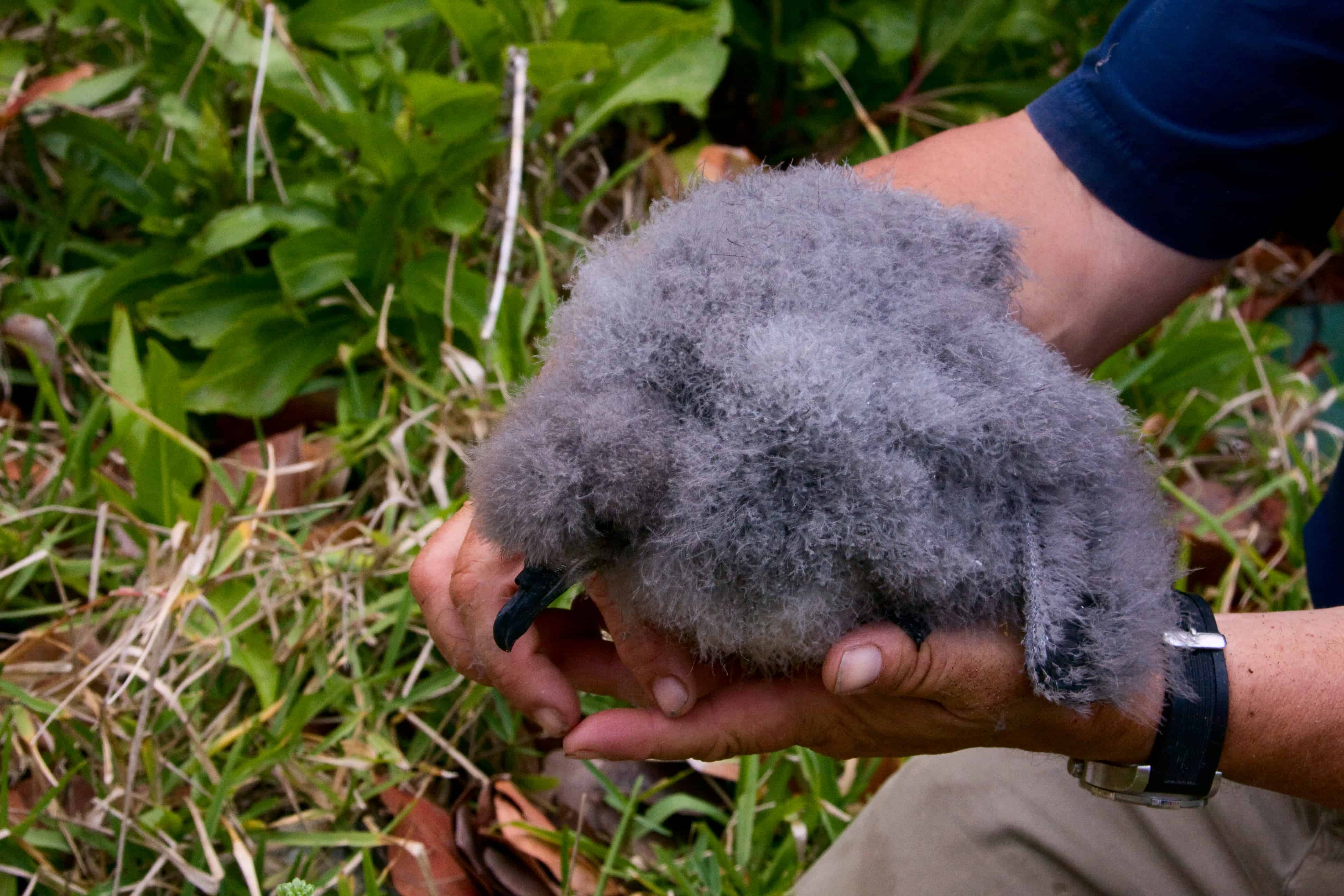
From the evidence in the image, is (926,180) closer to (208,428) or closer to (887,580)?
(887,580)

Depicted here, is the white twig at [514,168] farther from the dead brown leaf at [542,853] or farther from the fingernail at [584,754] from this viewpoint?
the fingernail at [584,754]

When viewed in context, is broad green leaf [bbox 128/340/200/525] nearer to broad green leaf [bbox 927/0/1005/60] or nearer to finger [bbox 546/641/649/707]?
finger [bbox 546/641/649/707]

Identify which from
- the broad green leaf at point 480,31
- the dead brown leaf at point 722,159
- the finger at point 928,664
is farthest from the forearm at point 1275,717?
the broad green leaf at point 480,31

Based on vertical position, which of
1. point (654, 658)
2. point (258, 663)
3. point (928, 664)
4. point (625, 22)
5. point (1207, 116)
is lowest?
point (258, 663)

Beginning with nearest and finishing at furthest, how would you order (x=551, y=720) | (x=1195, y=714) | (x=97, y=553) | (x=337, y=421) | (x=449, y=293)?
(x=1195, y=714) < (x=551, y=720) < (x=97, y=553) < (x=449, y=293) < (x=337, y=421)

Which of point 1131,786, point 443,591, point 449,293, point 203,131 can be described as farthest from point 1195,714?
point 203,131

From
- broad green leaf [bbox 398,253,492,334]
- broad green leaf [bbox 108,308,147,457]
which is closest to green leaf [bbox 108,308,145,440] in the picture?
broad green leaf [bbox 108,308,147,457]

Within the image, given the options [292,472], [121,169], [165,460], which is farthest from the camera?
[121,169]

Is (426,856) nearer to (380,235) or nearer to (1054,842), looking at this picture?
(1054,842)
